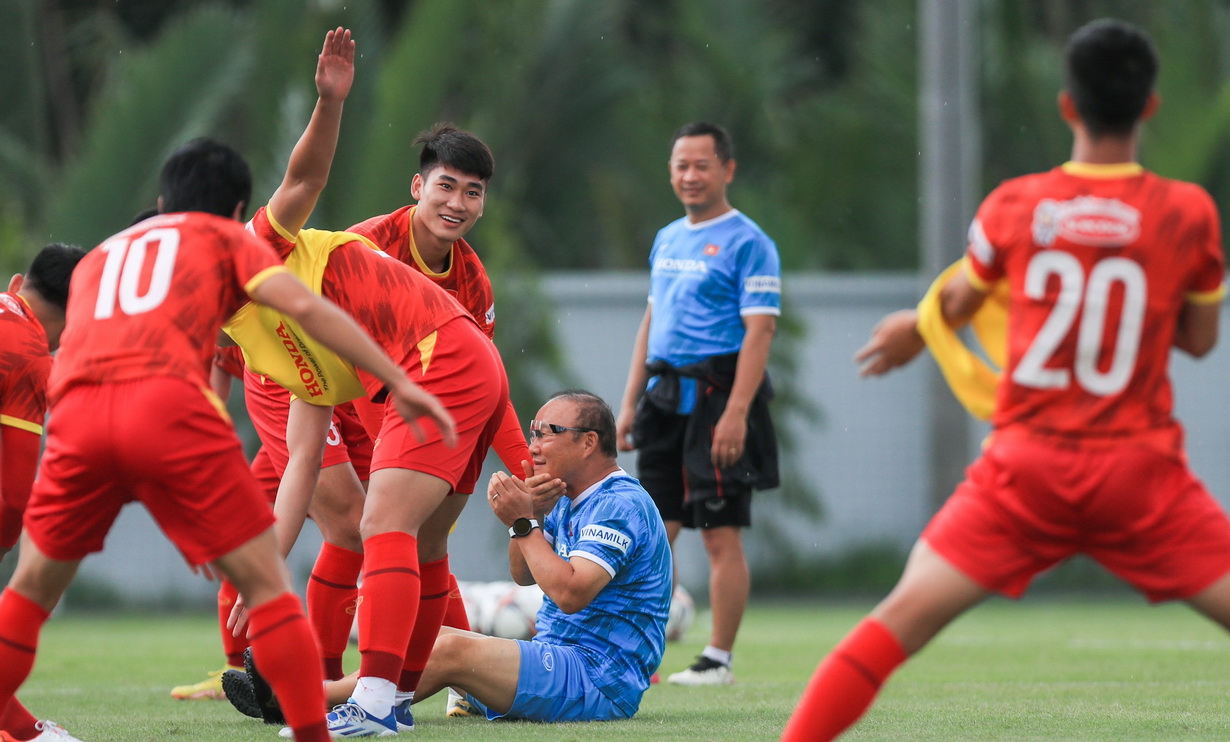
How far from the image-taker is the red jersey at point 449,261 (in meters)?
5.46

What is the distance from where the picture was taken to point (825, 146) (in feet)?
56.0

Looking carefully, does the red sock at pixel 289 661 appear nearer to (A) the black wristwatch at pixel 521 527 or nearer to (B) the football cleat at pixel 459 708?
(A) the black wristwatch at pixel 521 527

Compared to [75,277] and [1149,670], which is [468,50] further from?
[75,277]

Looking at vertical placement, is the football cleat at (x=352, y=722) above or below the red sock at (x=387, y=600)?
below

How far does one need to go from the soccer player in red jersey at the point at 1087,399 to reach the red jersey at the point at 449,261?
100.0 inches

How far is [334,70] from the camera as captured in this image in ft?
14.7

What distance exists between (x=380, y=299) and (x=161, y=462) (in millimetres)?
1265

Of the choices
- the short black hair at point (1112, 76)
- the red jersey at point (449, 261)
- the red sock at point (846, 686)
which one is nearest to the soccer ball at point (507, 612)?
the red jersey at point (449, 261)

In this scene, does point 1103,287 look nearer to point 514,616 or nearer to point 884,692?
point 884,692

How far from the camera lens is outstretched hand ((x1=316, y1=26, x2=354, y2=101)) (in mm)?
4469

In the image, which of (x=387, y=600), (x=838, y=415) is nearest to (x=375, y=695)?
(x=387, y=600)

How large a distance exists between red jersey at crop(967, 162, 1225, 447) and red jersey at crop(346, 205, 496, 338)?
2.59 m

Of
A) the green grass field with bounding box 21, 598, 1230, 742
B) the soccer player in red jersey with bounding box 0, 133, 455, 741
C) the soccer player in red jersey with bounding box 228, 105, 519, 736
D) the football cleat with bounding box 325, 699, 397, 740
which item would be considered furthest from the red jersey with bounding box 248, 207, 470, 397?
the green grass field with bounding box 21, 598, 1230, 742

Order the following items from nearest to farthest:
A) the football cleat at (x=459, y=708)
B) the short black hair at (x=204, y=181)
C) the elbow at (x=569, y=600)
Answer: the short black hair at (x=204, y=181)
the elbow at (x=569, y=600)
the football cleat at (x=459, y=708)
